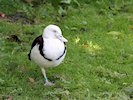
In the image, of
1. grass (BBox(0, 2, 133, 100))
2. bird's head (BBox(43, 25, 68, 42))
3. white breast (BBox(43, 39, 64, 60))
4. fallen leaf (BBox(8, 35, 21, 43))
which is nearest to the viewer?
white breast (BBox(43, 39, 64, 60))

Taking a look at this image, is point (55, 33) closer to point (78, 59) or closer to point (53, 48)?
point (53, 48)

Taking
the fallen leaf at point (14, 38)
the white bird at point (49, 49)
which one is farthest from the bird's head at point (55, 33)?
the fallen leaf at point (14, 38)

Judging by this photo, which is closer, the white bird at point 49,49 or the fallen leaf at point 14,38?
the white bird at point 49,49

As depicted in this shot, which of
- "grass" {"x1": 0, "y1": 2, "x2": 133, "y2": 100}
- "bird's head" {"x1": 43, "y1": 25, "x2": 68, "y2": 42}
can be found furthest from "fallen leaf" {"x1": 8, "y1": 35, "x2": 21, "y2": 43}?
"bird's head" {"x1": 43, "y1": 25, "x2": 68, "y2": 42}

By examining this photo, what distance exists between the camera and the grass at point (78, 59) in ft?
18.3

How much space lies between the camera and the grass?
557cm

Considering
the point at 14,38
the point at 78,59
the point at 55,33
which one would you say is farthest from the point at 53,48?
the point at 14,38

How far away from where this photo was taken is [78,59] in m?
6.71

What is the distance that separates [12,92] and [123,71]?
5.85 feet

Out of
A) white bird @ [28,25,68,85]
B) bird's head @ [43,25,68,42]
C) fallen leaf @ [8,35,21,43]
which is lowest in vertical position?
fallen leaf @ [8,35,21,43]

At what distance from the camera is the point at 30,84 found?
570 cm

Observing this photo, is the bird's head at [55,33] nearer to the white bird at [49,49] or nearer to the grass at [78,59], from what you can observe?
the white bird at [49,49]

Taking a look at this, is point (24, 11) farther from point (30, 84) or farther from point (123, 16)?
point (30, 84)

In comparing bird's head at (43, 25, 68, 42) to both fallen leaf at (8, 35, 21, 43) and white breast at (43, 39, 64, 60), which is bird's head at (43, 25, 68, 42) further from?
fallen leaf at (8, 35, 21, 43)
